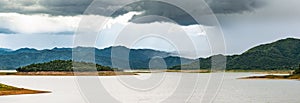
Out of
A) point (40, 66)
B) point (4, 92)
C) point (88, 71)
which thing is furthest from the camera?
point (88, 71)

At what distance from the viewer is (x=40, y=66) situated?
6865 inches

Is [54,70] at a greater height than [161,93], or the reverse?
[54,70]

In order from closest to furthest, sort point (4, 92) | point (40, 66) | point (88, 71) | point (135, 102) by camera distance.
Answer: point (135, 102), point (4, 92), point (40, 66), point (88, 71)

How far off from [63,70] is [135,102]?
426 ft

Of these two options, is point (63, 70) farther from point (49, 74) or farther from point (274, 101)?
point (274, 101)

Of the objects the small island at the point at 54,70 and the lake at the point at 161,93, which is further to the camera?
the small island at the point at 54,70

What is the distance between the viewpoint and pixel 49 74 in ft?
582

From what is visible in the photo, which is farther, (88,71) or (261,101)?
(88,71)

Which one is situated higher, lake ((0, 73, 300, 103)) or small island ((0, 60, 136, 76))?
small island ((0, 60, 136, 76))

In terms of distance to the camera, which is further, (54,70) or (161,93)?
(54,70)

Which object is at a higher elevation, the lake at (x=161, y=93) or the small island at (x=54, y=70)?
the small island at (x=54, y=70)

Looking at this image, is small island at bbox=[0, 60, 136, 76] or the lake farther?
small island at bbox=[0, 60, 136, 76]

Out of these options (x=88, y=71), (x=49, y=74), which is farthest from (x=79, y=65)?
(x=49, y=74)

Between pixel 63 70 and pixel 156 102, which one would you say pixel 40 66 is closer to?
pixel 63 70
